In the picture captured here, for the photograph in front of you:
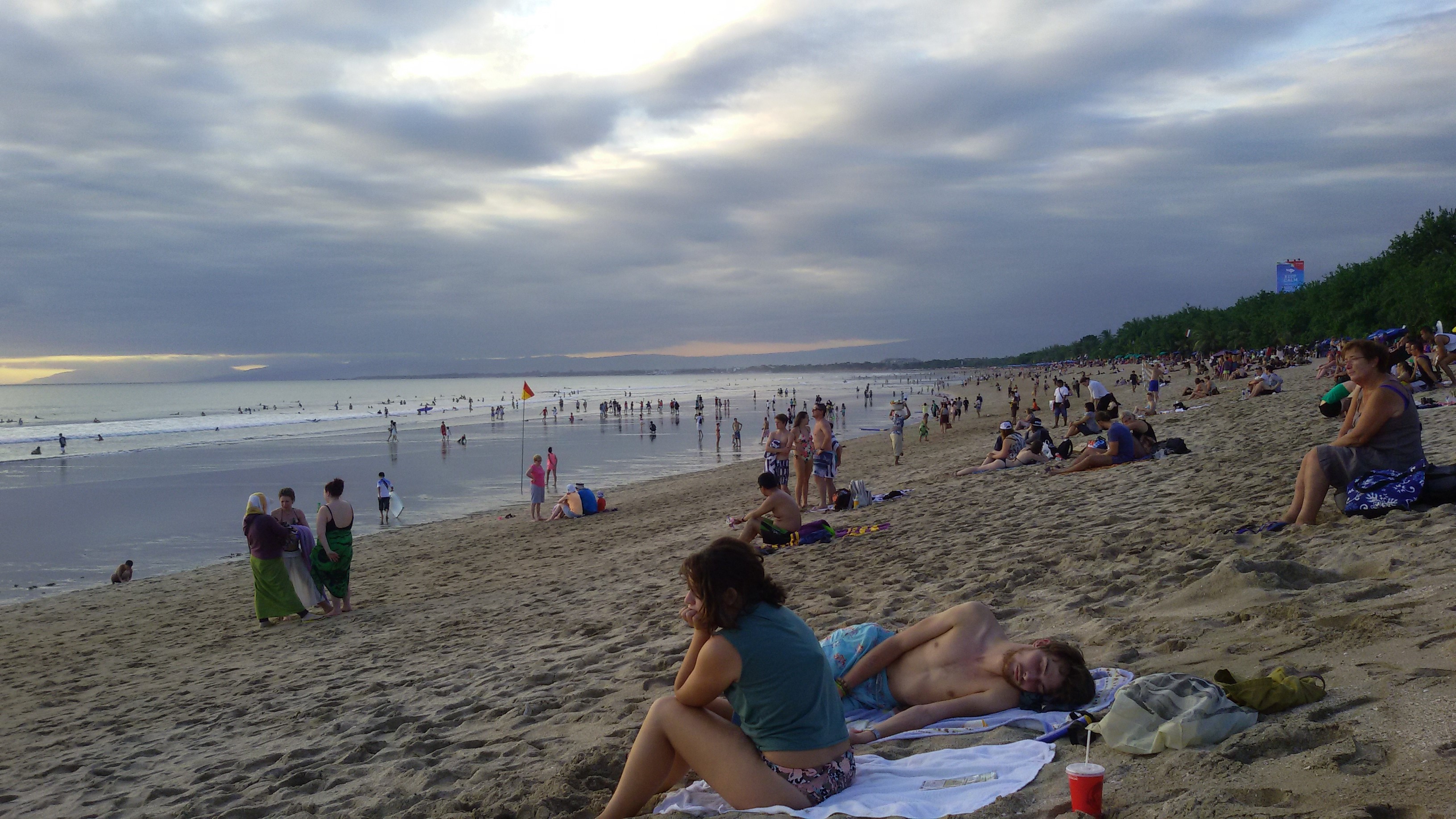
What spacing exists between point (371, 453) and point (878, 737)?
3272 centimetres

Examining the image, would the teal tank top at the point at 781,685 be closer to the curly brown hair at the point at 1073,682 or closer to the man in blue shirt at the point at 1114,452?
the curly brown hair at the point at 1073,682

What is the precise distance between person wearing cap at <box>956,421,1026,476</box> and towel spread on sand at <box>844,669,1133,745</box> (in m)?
9.84

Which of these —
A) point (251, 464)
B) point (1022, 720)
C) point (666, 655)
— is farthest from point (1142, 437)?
point (251, 464)

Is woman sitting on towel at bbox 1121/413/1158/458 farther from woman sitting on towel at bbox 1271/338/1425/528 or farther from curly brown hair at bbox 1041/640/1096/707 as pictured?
curly brown hair at bbox 1041/640/1096/707

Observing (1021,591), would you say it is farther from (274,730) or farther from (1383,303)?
(1383,303)

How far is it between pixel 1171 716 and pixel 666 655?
3302mm

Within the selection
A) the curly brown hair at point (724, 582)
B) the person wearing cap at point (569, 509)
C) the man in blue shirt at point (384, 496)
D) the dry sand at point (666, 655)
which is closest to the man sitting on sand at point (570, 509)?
the person wearing cap at point (569, 509)

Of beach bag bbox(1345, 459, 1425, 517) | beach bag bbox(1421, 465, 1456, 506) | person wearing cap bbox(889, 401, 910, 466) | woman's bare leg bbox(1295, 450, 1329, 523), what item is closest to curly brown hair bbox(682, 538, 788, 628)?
woman's bare leg bbox(1295, 450, 1329, 523)

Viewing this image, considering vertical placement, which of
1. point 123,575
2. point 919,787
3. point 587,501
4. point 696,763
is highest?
point 696,763

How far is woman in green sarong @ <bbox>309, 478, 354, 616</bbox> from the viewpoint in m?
8.95

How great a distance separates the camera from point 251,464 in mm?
29859

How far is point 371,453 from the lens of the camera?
32.8 m

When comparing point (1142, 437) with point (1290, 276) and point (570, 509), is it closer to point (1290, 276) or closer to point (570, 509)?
point (570, 509)

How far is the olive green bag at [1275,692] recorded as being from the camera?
2.88 m
